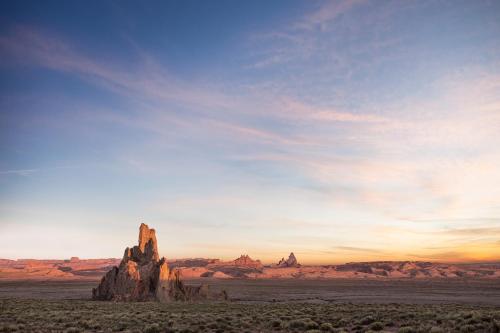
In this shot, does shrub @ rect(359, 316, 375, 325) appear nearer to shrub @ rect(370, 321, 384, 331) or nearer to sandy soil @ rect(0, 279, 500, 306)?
shrub @ rect(370, 321, 384, 331)

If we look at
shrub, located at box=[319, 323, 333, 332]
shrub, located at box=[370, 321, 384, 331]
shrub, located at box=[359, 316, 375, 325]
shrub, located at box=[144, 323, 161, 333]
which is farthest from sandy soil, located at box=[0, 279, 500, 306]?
shrub, located at box=[370, 321, 384, 331]

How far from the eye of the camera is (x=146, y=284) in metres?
62.8

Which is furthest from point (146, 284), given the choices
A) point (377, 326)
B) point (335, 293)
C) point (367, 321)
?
point (335, 293)

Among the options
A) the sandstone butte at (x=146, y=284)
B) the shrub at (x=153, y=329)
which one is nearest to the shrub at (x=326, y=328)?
the shrub at (x=153, y=329)

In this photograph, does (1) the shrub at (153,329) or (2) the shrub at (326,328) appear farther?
(1) the shrub at (153,329)

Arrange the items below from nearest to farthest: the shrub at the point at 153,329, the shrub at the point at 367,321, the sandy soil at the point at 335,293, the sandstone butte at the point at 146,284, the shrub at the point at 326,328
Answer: the shrub at the point at 326,328, the shrub at the point at 153,329, the shrub at the point at 367,321, the sandstone butte at the point at 146,284, the sandy soil at the point at 335,293

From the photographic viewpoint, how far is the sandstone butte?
6109cm

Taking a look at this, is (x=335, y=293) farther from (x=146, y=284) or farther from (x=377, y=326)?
(x=377, y=326)

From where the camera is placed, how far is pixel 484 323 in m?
18.0

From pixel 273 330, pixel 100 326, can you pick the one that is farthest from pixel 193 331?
pixel 100 326

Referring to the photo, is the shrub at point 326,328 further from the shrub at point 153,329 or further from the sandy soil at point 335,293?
the sandy soil at point 335,293

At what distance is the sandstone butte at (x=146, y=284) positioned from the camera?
6109 cm

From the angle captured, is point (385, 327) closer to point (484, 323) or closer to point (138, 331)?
point (484, 323)

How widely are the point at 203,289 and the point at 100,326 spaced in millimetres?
42972
